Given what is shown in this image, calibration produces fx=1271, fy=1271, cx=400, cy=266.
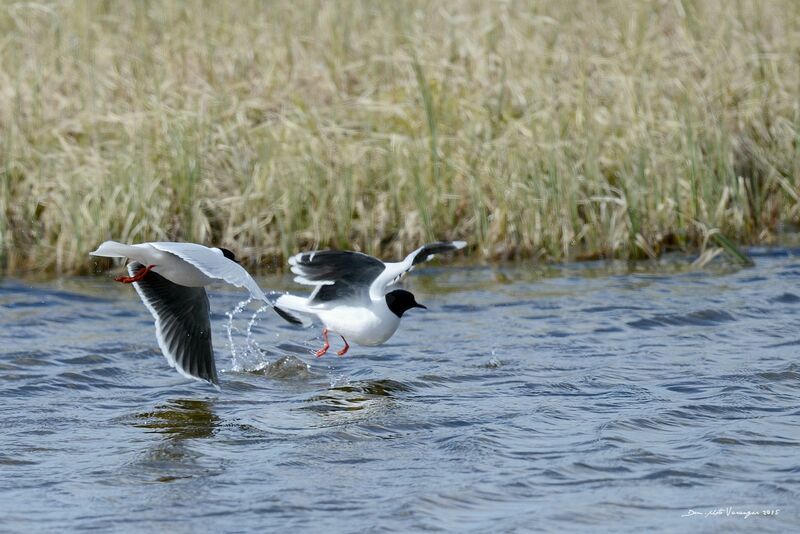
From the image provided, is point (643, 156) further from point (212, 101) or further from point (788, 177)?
point (212, 101)

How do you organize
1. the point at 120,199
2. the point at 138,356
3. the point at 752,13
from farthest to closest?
1. the point at 752,13
2. the point at 120,199
3. the point at 138,356

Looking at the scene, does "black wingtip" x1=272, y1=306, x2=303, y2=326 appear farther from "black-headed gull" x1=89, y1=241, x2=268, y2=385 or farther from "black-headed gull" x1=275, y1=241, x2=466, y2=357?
"black-headed gull" x1=89, y1=241, x2=268, y2=385

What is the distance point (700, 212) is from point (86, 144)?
466 centimetres

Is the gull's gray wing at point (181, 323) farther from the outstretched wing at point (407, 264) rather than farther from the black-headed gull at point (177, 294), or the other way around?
the outstretched wing at point (407, 264)

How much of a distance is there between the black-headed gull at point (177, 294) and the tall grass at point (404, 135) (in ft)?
5.79

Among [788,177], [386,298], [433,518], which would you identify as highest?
[788,177]

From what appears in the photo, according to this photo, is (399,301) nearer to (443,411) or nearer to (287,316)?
(287,316)

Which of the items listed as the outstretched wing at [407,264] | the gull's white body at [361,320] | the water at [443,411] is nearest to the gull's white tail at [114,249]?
the water at [443,411]

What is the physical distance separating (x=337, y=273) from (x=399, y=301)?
1.37 ft

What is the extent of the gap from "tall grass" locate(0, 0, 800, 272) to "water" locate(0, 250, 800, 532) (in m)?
0.44

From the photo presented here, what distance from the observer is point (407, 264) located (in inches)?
252

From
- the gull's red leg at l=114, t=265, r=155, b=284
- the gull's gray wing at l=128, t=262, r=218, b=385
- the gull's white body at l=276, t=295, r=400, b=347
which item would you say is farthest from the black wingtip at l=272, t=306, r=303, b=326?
the gull's red leg at l=114, t=265, r=155, b=284

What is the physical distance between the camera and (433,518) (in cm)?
464

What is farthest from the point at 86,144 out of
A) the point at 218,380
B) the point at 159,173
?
the point at 218,380
